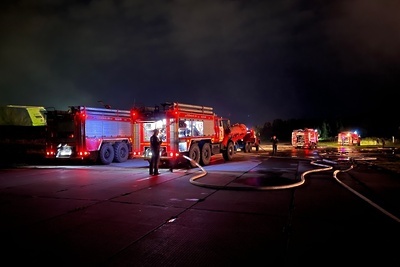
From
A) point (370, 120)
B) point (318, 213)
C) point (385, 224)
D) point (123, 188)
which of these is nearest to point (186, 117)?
point (123, 188)

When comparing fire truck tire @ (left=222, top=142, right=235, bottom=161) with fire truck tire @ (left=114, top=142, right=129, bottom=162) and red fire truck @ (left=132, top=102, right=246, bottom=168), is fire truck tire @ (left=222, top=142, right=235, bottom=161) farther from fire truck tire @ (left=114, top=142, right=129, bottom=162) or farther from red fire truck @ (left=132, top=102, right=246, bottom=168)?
fire truck tire @ (left=114, top=142, right=129, bottom=162)

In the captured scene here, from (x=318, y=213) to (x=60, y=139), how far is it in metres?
14.5

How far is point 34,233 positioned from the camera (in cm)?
528

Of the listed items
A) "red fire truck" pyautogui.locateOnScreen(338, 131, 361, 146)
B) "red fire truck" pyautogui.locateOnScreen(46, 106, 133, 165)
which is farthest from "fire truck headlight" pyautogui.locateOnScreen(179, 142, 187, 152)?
"red fire truck" pyautogui.locateOnScreen(338, 131, 361, 146)

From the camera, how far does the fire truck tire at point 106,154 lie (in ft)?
57.7

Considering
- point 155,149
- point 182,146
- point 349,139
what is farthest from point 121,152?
point 349,139

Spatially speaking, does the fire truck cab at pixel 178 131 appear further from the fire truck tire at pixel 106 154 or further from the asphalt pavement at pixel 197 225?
the asphalt pavement at pixel 197 225

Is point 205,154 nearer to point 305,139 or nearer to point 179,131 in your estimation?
point 179,131

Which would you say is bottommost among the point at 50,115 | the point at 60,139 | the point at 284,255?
the point at 284,255

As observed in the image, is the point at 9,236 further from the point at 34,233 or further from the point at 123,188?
the point at 123,188

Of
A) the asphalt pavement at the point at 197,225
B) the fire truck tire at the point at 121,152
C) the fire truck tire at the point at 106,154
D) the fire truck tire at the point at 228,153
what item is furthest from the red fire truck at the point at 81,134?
the asphalt pavement at the point at 197,225

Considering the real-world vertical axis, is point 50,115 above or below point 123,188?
above

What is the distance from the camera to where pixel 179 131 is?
1452 centimetres

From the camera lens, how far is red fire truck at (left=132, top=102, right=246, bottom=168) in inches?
564
